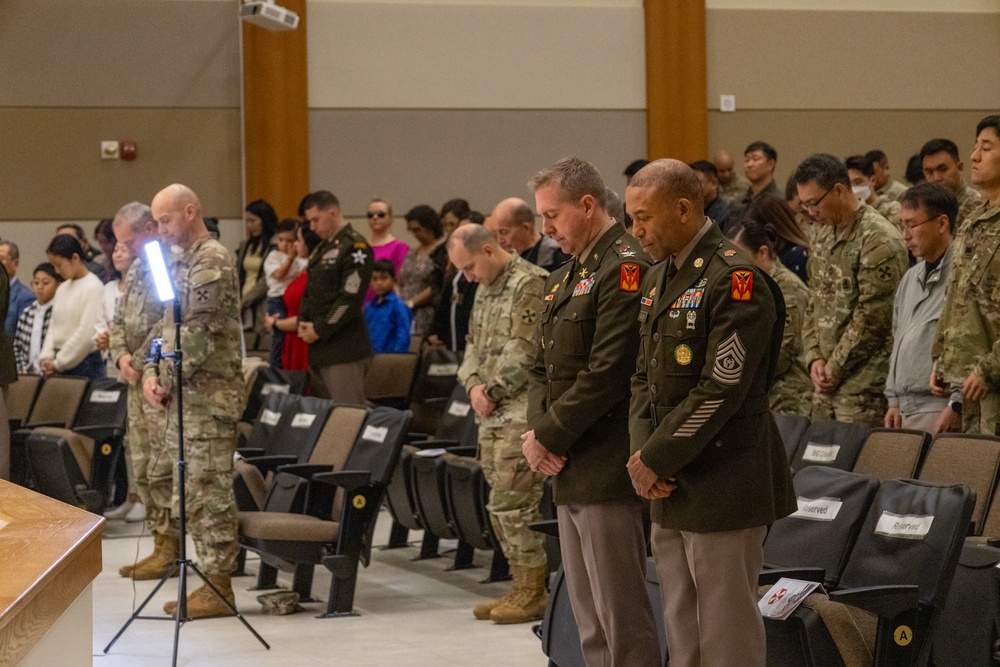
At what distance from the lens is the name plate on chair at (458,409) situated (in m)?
6.25

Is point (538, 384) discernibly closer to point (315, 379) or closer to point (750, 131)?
point (315, 379)

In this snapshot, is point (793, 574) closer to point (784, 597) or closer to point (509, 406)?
point (784, 597)

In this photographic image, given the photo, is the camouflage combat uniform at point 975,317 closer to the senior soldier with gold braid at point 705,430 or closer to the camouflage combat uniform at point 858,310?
the camouflage combat uniform at point 858,310

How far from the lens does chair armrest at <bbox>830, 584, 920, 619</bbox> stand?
3.02 meters

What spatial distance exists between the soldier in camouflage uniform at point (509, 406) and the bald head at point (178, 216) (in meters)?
1.00

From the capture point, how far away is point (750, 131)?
1053 cm

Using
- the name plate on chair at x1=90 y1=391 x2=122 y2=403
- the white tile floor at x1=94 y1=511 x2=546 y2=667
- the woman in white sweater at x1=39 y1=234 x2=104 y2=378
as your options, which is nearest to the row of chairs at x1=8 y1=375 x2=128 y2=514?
the name plate on chair at x1=90 y1=391 x2=122 y2=403

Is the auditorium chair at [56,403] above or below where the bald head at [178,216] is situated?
below

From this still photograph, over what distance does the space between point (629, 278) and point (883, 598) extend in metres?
1.02

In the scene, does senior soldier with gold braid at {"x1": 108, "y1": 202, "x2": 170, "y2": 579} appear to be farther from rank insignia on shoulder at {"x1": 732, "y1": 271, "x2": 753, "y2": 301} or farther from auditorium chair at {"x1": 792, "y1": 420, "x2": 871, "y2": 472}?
rank insignia on shoulder at {"x1": 732, "y1": 271, "x2": 753, "y2": 301}

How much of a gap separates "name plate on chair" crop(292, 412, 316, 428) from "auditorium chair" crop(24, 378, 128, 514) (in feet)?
4.78

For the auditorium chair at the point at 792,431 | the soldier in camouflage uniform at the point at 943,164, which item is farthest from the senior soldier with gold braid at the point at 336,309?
the auditorium chair at the point at 792,431

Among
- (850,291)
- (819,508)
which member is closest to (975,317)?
(850,291)

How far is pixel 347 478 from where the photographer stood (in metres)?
5.14
